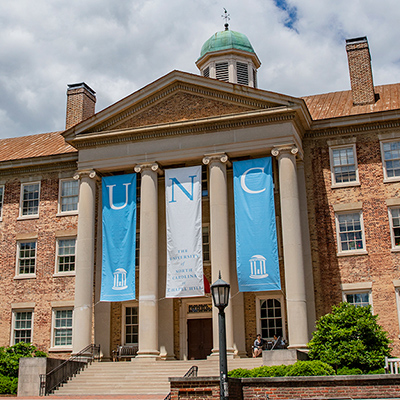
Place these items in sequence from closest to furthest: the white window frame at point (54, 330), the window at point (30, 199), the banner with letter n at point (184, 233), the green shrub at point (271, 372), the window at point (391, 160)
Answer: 1. the green shrub at point (271, 372)
2. the banner with letter n at point (184, 233)
3. the window at point (391, 160)
4. the white window frame at point (54, 330)
5. the window at point (30, 199)

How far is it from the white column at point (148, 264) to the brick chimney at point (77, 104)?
9.56m

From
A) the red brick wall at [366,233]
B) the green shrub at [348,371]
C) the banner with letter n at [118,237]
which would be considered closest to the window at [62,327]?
the banner with letter n at [118,237]

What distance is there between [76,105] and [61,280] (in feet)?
38.4

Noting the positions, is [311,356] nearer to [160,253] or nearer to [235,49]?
[160,253]

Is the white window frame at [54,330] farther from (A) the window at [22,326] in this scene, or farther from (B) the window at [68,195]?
(B) the window at [68,195]

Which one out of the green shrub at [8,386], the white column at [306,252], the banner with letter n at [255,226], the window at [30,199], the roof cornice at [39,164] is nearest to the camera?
the green shrub at [8,386]

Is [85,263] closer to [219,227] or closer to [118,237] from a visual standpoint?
[118,237]

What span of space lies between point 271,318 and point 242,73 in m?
17.5

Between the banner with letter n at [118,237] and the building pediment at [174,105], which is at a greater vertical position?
the building pediment at [174,105]

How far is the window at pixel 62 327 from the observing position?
98.1 feet

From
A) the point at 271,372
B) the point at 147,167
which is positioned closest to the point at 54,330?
the point at 147,167

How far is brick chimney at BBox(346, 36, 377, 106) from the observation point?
30219mm

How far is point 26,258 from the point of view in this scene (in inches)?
1264

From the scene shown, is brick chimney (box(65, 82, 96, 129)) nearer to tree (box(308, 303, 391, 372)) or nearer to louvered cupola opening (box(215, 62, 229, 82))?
louvered cupola opening (box(215, 62, 229, 82))
